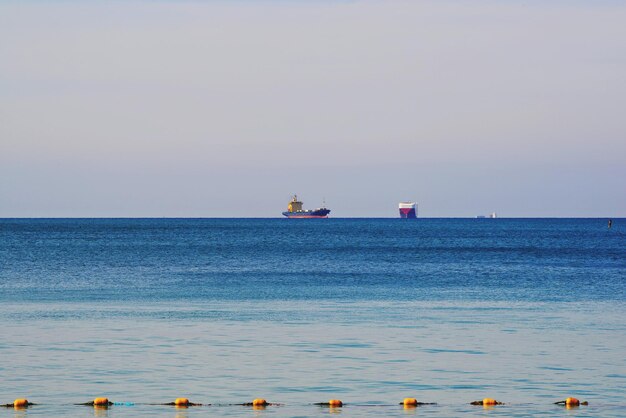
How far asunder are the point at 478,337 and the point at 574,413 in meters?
12.5

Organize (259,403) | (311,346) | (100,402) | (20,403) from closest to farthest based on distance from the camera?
(20,403) < (100,402) < (259,403) < (311,346)

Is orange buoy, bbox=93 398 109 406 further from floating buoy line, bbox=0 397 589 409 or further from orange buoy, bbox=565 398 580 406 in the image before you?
orange buoy, bbox=565 398 580 406

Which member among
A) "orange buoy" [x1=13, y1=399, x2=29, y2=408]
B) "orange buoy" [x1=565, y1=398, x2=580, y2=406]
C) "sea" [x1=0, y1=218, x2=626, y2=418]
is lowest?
"orange buoy" [x1=565, y1=398, x2=580, y2=406]

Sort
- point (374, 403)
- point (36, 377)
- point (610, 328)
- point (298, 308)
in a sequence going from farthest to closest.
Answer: point (298, 308) → point (610, 328) → point (36, 377) → point (374, 403)

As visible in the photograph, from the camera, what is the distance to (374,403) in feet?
78.4

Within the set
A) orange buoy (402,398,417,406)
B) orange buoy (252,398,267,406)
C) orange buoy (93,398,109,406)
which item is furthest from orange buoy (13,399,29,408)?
orange buoy (402,398,417,406)

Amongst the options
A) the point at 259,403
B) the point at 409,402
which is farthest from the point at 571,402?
the point at 259,403

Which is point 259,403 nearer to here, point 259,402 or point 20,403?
point 259,402

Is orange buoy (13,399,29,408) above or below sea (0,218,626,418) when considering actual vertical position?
below

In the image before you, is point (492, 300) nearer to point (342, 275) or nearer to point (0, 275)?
point (342, 275)

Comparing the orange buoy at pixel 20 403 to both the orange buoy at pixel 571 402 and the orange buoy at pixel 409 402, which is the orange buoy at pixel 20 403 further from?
the orange buoy at pixel 571 402

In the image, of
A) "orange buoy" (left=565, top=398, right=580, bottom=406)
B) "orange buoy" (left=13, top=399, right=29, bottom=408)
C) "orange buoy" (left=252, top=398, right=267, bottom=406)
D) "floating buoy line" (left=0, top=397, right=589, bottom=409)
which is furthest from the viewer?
"orange buoy" (left=565, top=398, right=580, bottom=406)

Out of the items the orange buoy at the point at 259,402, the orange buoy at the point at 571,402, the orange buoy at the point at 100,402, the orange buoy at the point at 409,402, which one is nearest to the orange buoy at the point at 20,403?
the orange buoy at the point at 100,402

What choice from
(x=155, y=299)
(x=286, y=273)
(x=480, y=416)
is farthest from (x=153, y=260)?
(x=480, y=416)
